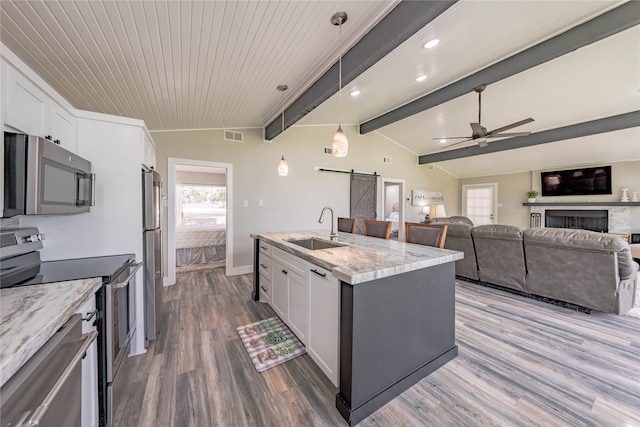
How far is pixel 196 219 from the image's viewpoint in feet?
24.5

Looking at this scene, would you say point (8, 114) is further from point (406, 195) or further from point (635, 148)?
point (635, 148)

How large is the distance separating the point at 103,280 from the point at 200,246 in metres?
3.65

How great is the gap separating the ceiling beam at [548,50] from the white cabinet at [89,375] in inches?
187

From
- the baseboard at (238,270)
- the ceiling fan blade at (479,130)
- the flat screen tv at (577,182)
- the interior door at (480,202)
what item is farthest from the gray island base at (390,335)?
the interior door at (480,202)

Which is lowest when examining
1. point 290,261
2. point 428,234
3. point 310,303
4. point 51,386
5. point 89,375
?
point 89,375

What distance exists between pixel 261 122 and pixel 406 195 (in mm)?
4766

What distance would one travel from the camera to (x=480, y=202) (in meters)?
8.48

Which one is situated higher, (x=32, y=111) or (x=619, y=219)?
(x=32, y=111)

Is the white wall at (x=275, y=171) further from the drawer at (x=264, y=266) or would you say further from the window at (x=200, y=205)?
the window at (x=200, y=205)

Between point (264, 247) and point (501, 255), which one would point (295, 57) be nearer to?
point (264, 247)

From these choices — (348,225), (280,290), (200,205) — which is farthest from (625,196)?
(200,205)

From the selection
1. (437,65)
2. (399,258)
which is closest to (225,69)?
(399,258)

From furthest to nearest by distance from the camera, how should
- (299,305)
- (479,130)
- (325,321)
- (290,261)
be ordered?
(479,130)
(290,261)
(299,305)
(325,321)

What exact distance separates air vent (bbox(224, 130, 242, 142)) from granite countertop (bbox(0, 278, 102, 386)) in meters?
3.54
